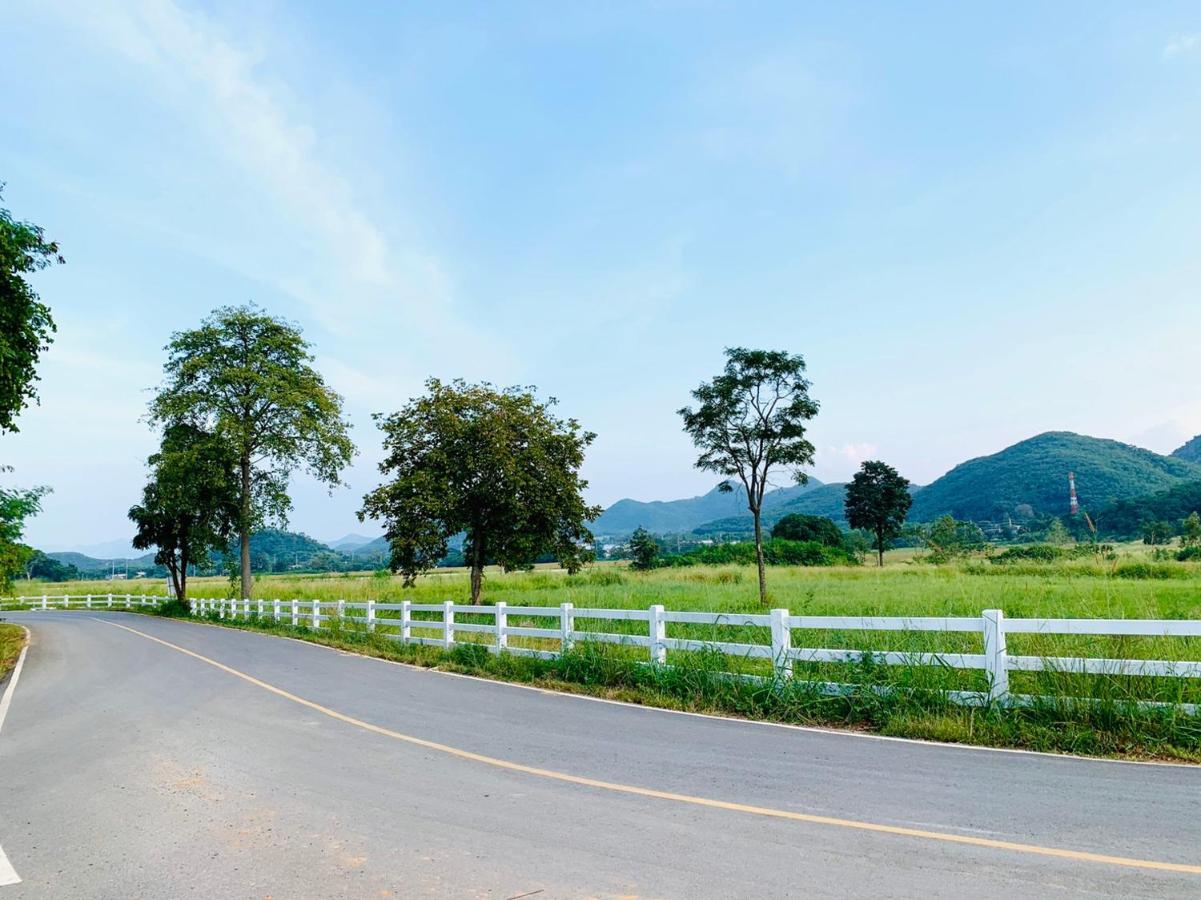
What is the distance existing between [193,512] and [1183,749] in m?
40.2

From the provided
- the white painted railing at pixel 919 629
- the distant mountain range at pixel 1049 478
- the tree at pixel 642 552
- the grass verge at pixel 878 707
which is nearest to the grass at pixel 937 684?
the grass verge at pixel 878 707

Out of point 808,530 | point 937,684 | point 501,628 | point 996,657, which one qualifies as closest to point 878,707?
→ point 937,684

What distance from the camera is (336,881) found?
171 inches

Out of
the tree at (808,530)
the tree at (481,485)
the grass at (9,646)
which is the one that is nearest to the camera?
the grass at (9,646)

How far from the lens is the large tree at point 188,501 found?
1332 inches

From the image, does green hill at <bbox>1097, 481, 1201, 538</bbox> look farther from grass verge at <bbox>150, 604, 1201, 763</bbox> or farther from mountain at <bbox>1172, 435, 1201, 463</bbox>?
mountain at <bbox>1172, 435, 1201, 463</bbox>

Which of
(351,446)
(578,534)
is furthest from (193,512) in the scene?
(578,534)

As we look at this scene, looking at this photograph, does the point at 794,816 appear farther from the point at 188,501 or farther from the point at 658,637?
the point at 188,501

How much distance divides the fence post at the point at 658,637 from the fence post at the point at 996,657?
14.7ft

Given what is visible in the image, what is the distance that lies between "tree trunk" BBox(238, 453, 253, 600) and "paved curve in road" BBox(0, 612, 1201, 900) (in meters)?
27.4

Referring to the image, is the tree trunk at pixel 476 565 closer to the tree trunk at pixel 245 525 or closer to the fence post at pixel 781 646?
the tree trunk at pixel 245 525

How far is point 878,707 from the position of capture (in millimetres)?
8523

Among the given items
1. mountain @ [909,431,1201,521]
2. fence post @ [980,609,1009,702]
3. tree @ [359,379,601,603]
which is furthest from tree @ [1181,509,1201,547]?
mountain @ [909,431,1201,521]

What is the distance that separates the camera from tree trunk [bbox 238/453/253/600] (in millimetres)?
35469
